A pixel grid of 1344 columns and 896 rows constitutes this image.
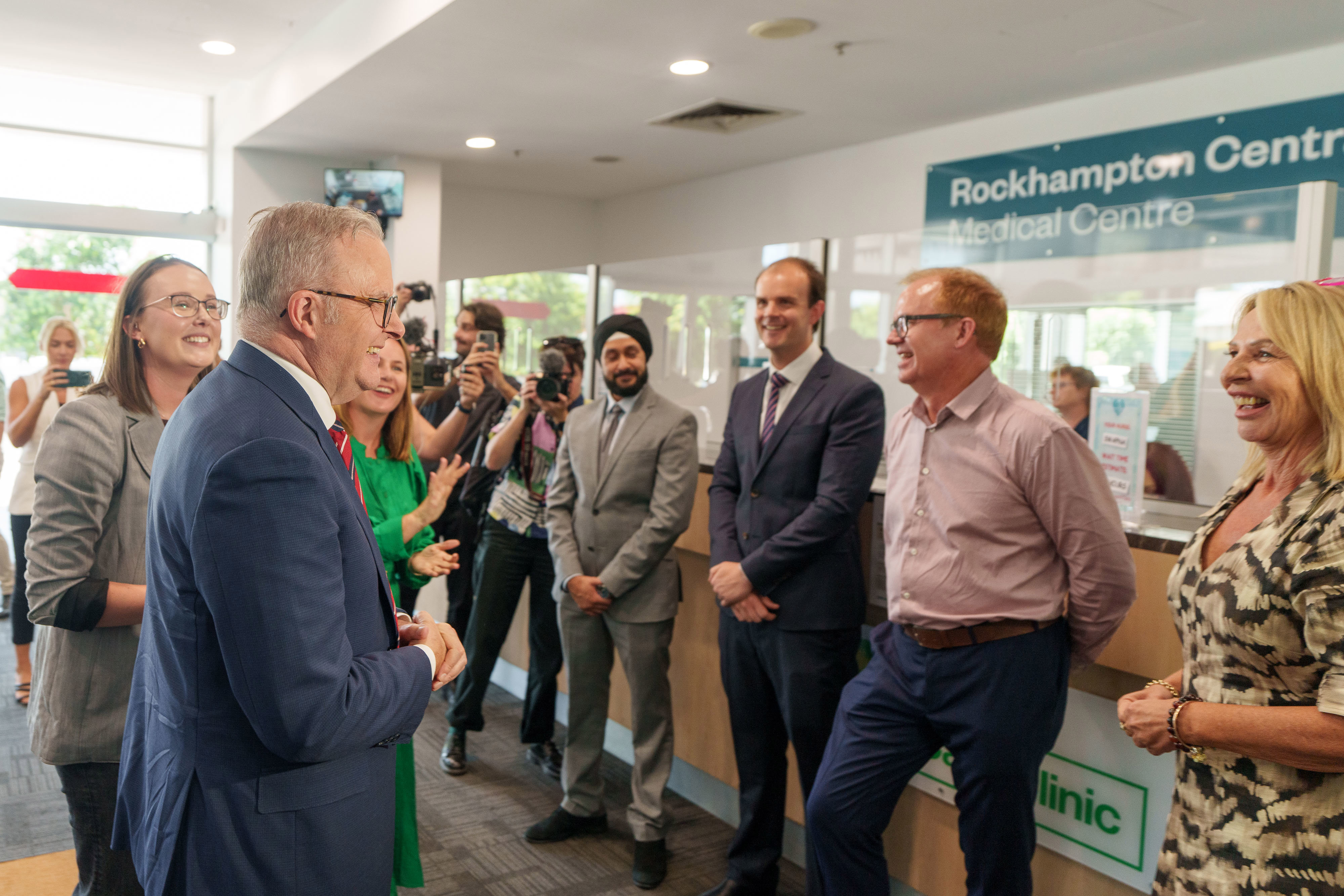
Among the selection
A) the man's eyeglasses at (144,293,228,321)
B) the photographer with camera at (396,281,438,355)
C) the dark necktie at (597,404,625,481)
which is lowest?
the dark necktie at (597,404,625,481)

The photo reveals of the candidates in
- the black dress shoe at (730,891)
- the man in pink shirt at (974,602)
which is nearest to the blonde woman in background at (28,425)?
the black dress shoe at (730,891)

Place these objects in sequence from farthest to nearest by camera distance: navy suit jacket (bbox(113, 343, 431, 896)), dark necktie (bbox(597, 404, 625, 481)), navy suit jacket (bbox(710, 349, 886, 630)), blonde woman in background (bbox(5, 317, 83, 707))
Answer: blonde woman in background (bbox(5, 317, 83, 707)) → dark necktie (bbox(597, 404, 625, 481)) → navy suit jacket (bbox(710, 349, 886, 630)) → navy suit jacket (bbox(113, 343, 431, 896))

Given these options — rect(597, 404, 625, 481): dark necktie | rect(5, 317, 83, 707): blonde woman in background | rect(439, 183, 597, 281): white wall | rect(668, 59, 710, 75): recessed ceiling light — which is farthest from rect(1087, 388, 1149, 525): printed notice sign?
rect(439, 183, 597, 281): white wall

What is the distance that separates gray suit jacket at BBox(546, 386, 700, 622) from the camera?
9.71 feet

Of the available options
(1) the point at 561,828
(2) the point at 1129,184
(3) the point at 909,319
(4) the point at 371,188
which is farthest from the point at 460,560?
(2) the point at 1129,184

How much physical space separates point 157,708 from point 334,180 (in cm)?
638

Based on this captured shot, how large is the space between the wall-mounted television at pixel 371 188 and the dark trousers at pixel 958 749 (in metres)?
5.74

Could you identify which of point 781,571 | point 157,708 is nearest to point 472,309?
point 781,571

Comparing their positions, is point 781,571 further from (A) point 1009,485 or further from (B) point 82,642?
(B) point 82,642

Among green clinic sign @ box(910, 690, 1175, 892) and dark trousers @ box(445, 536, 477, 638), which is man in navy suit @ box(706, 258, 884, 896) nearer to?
green clinic sign @ box(910, 690, 1175, 892)

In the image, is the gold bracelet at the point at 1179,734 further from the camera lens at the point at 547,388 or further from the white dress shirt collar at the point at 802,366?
the camera lens at the point at 547,388

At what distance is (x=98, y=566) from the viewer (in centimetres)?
177

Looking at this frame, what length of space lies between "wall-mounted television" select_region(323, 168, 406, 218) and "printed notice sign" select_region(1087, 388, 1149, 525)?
5.61 meters

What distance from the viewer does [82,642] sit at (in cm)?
178
